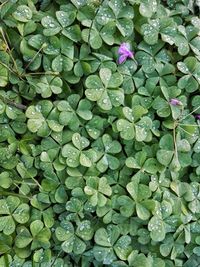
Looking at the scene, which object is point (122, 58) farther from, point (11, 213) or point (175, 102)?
point (11, 213)

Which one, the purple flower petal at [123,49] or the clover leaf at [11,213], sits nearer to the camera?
the clover leaf at [11,213]

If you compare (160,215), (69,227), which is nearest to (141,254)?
(160,215)

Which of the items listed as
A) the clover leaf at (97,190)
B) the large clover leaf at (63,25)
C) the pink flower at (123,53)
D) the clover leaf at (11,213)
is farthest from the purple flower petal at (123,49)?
the clover leaf at (11,213)

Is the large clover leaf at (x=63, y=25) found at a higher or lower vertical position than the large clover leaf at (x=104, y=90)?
higher

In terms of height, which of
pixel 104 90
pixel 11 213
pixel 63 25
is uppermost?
pixel 63 25

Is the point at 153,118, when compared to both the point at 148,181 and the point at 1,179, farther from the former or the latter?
the point at 1,179

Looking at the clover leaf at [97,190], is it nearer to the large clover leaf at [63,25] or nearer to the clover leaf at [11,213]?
the clover leaf at [11,213]

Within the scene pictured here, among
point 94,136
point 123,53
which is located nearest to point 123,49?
point 123,53

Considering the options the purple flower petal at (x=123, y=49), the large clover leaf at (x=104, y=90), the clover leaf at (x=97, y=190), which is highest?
the purple flower petal at (x=123, y=49)
